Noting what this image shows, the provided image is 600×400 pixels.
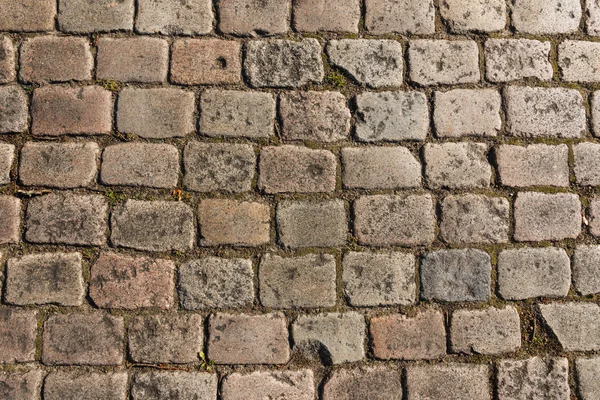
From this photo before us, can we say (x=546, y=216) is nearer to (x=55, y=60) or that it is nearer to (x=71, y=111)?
(x=71, y=111)

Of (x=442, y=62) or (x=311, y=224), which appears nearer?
(x=311, y=224)

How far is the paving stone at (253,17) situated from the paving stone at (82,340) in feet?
4.95

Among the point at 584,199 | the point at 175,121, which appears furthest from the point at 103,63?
the point at 584,199

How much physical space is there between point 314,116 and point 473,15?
0.98 m

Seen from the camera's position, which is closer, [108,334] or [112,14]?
[108,334]

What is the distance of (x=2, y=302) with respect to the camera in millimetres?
2467

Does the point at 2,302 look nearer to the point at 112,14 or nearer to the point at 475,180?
the point at 112,14

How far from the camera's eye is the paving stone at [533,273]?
260cm

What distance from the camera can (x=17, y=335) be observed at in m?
2.45

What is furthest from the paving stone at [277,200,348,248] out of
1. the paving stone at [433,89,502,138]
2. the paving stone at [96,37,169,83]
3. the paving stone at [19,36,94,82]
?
the paving stone at [19,36,94,82]

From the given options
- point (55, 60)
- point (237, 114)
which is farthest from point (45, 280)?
point (237, 114)

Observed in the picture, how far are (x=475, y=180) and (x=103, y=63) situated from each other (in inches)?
74.0

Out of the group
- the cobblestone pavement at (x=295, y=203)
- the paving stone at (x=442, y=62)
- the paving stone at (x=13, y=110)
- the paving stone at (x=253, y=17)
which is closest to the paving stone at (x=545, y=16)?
the cobblestone pavement at (x=295, y=203)

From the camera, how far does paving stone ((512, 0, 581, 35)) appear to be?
9.23ft
